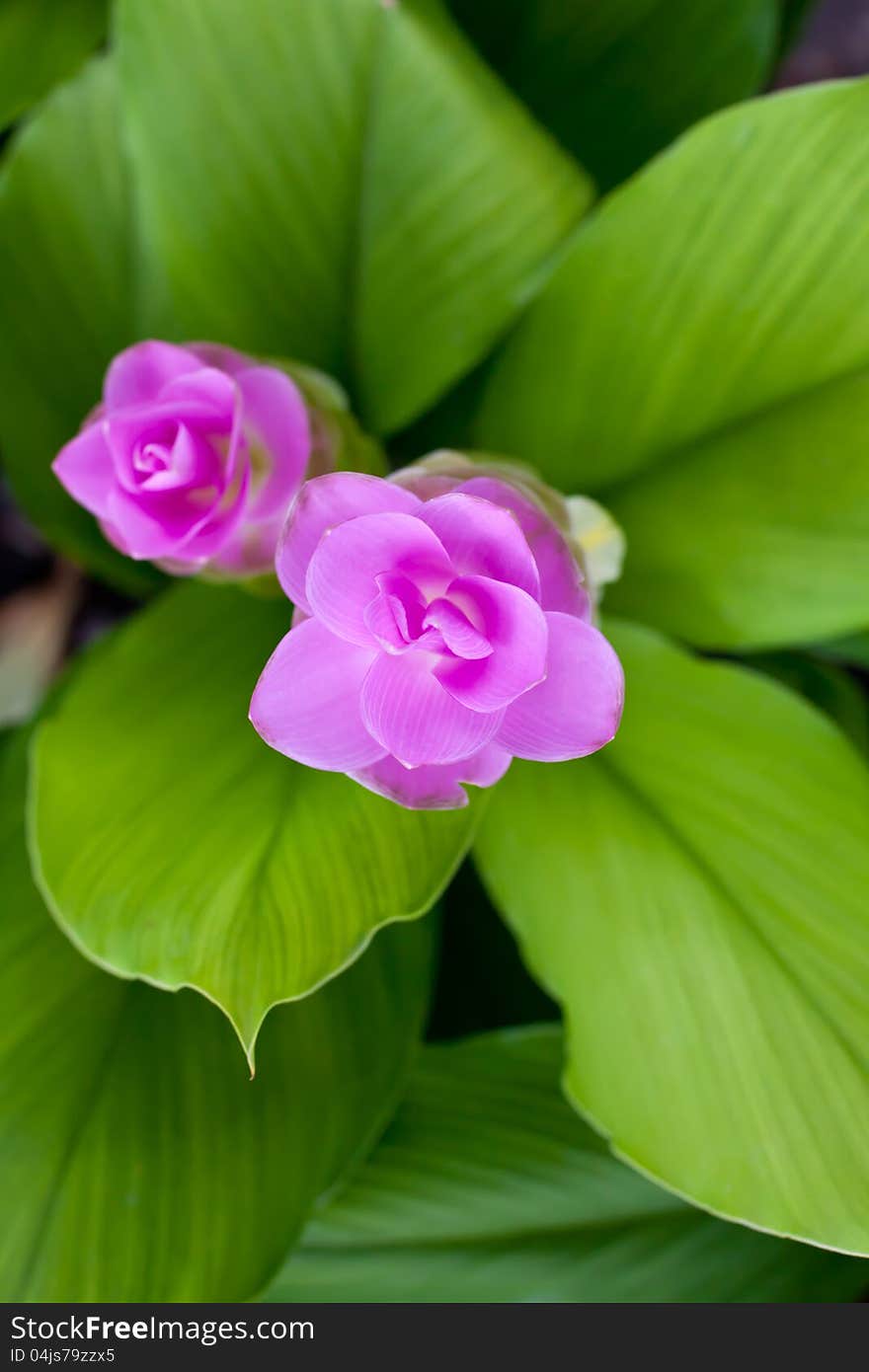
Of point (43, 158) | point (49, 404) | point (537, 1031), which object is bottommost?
point (537, 1031)

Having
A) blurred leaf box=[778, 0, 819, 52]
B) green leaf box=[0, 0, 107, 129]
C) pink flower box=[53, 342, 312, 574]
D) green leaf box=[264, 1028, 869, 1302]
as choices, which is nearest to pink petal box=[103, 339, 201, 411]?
pink flower box=[53, 342, 312, 574]

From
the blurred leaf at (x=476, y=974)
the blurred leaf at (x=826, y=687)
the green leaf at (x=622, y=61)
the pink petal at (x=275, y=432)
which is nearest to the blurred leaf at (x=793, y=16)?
the green leaf at (x=622, y=61)

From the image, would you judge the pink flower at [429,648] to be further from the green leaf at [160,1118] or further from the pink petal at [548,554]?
the green leaf at [160,1118]

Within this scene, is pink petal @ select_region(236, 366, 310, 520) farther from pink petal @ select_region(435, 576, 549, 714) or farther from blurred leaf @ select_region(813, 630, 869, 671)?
blurred leaf @ select_region(813, 630, 869, 671)

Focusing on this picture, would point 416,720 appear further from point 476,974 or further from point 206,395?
point 476,974

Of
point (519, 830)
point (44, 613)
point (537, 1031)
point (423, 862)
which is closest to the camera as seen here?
point (423, 862)

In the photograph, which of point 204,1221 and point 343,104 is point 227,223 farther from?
point 204,1221
